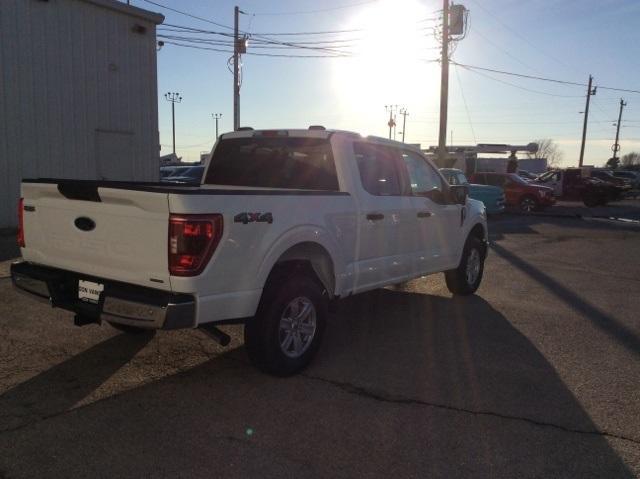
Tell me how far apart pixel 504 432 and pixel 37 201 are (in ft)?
12.3

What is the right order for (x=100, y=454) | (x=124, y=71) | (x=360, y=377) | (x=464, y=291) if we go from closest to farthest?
(x=100, y=454), (x=360, y=377), (x=464, y=291), (x=124, y=71)

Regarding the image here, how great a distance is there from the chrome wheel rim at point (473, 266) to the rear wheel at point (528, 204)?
16944mm

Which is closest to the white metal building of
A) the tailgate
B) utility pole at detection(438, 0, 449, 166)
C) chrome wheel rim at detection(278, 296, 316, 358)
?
the tailgate

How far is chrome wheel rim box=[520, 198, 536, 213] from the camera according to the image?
2338 cm

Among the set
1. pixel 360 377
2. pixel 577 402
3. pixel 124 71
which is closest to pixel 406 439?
pixel 360 377

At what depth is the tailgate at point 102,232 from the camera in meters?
3.63

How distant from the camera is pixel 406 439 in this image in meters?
3.49

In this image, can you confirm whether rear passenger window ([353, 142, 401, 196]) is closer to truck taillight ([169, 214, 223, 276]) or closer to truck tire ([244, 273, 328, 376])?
truck tire ([244, 273, 328, 376])

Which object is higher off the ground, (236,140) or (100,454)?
(236,140)

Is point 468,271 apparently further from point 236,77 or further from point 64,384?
point 236,77

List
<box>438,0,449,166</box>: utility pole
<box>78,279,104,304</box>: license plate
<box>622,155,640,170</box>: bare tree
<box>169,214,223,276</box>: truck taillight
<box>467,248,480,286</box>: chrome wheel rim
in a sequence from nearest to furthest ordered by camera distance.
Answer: <box>169,214,223,276</box>: truck taillight < <box>78,279,104,304</box>: license plate < <box>467,248,480,286</box>: chrome wheel rim < <box>438,0,449,166</box>: utility pole < <box>622,155,640,170</box>: bare tree

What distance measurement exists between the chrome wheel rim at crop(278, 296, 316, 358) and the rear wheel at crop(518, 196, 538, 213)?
20.8 metres

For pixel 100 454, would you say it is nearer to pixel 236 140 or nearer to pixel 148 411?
pixel 148 411

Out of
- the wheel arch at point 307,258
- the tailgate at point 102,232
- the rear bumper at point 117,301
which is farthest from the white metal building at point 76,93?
the wheel arch at point 307,258
